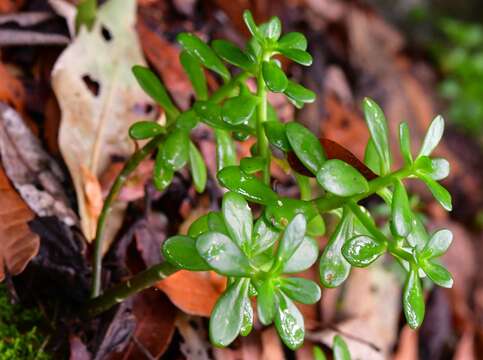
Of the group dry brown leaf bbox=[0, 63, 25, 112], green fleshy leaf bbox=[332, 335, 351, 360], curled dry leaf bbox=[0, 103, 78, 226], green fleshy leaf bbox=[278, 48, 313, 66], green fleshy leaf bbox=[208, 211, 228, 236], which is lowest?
green fleshy leaf bbox=[332, 335, 351, 360]

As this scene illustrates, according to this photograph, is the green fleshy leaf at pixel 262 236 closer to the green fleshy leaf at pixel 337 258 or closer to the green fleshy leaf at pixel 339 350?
the green fleshy leaf at pixel 337 258

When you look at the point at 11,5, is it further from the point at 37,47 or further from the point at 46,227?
the point at 46,227

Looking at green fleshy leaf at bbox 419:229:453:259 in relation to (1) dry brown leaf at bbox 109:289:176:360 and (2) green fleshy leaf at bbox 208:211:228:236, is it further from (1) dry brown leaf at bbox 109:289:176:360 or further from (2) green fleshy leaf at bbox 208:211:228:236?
(1) dry brown leaf at bbox 109:289:176:360

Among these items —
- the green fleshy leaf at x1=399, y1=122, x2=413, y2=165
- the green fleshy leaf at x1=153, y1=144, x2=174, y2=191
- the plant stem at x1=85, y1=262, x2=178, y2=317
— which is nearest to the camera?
the green fleshy leaf at x1=399, y1=122, x2=413, y2=165

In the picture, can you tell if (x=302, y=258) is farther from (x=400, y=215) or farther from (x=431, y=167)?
(x=431, y=167)

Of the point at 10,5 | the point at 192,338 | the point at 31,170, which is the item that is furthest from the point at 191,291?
the point at 10,5

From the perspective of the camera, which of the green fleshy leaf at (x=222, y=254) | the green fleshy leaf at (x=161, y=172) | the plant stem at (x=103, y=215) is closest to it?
the green fleshy leaf at (x=222, y=254)

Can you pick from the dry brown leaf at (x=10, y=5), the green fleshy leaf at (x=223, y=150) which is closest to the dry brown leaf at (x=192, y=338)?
the green fleshy leaf at (x=223, y=150)

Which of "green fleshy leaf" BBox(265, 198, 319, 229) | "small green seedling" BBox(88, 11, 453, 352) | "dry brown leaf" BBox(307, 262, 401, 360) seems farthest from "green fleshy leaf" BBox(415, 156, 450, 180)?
"dry brown leaf" BBox(307, 262, 401, 360)
